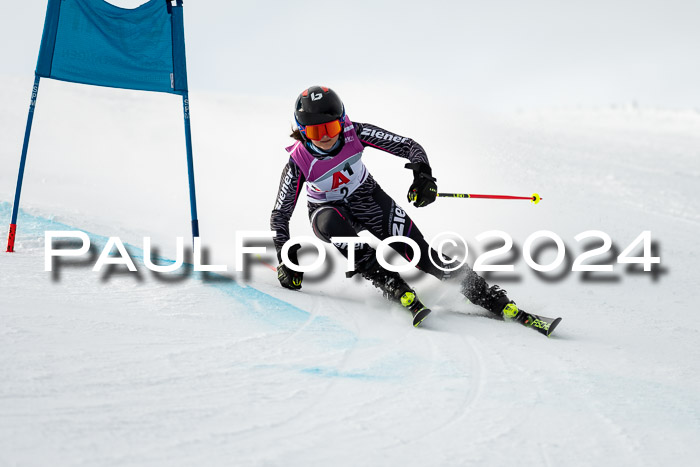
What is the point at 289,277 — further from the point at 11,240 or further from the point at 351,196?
the point at 11,240

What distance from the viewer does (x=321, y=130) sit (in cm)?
337

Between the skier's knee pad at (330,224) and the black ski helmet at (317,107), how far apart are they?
1.77ft

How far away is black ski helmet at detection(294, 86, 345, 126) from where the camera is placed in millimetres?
3344

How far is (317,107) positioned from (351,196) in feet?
2.11

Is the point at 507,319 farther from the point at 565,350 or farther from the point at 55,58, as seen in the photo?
the point at 55,58

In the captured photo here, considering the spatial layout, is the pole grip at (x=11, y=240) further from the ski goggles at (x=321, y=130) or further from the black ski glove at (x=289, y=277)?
the ski goggles at (x=321, y=130)

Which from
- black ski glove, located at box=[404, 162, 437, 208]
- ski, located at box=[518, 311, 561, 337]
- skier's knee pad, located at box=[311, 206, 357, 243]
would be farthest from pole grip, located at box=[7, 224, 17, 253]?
ski, located at box=[518, 311, 561, 337]

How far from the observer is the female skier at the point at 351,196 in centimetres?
334

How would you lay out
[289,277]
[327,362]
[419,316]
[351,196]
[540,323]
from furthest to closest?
[351,196] → [289,277] → [540,323] → [419,316] → [327,362]

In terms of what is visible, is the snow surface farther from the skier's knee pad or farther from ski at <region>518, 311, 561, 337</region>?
the skier's knee pad

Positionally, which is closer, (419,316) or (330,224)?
(419,316)

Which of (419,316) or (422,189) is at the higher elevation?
(422,189)

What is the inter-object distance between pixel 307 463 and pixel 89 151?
32.8 ft

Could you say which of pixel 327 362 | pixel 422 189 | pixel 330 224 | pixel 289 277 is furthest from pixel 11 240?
pixel 422 189
